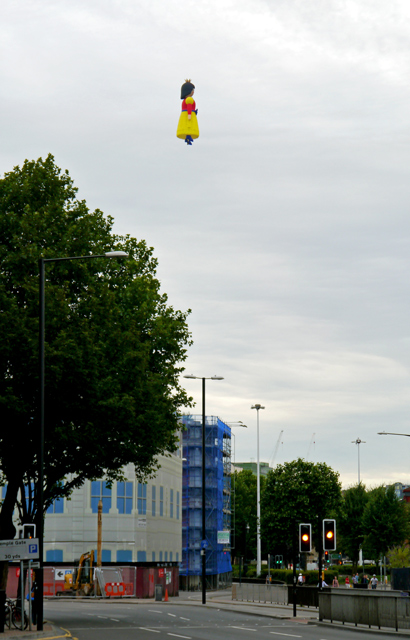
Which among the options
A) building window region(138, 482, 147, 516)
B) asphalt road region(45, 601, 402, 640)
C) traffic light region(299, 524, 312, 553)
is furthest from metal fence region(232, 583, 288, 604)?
traffic light region(299, 524, 312, 553)

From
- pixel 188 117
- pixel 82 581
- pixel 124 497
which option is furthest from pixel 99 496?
pixel 188 117

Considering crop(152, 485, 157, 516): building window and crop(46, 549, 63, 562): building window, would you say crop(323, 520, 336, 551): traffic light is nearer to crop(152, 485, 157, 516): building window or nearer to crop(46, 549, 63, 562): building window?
crop(46, 549, 63, 562): building window

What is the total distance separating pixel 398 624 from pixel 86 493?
4125 centimetres

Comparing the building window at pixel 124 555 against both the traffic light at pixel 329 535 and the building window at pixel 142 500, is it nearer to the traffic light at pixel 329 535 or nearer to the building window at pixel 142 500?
the building window at pixel 142 500

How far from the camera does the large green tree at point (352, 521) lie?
A: 9806cm

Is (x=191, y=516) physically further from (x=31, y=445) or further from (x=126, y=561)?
(x=31, y=445)

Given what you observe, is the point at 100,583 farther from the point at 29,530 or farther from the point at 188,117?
the point at 188,117

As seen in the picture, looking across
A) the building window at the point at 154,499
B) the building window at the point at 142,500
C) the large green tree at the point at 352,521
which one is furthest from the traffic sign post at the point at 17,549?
the large green tree at the point at 352,521

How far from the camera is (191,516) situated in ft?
314

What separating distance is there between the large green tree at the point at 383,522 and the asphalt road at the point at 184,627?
5428 cm

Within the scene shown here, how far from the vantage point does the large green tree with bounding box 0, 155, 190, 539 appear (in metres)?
28.6

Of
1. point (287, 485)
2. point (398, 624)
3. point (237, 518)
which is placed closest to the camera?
point (398, 624)

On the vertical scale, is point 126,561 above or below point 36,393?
below

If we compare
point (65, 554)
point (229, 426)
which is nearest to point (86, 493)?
point (65, 554)
